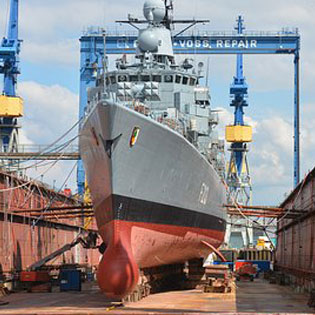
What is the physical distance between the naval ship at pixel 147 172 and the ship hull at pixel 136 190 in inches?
1.0

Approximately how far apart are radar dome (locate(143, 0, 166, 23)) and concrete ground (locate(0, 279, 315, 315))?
14.1 m

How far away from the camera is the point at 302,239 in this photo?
26000 mm

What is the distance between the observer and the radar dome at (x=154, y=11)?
31136 mm

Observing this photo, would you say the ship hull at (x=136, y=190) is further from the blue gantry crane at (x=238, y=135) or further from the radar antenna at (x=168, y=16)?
the blue gantry crane at (x=238, y=135)

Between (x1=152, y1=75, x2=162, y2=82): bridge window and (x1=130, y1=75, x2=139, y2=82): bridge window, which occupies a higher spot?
(x1=152, y1=75, x2=162, y2=82): bridge window

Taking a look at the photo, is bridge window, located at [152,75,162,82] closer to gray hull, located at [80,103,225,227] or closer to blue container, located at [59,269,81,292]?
gray hull, located at [80,103,225,227]

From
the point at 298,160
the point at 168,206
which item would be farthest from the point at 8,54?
the point at 168,206

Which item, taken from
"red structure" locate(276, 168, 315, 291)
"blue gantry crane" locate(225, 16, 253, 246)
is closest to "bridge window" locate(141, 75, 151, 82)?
"red structure" locate(276, 168, 315, 291)

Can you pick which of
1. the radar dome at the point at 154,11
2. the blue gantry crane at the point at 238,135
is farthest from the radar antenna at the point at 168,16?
the blue gantry crane at the point at 238,135

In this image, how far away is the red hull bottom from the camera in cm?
1532

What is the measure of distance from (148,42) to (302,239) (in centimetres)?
1101

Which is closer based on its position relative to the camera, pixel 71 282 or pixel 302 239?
pixel 71 282

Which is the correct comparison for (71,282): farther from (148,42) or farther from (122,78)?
(148,42)

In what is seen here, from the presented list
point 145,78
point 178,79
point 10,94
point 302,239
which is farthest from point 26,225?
point 10,94
